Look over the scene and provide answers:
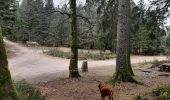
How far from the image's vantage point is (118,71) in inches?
583

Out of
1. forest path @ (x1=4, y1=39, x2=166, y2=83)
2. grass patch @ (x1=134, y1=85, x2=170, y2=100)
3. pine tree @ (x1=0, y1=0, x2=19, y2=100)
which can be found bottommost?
forest path @ (x1=4, y1=39, x2=166, y2=83)

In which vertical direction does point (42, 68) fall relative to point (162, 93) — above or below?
below

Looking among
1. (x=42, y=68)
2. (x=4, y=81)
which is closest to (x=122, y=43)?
(x=4, y=81)

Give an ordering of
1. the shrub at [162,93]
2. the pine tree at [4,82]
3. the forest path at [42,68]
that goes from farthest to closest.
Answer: the forest path at [42,68], the shrub at [162,93], the pine tree at [4,82]

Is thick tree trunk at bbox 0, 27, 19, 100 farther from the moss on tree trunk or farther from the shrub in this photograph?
the moss on tree trunk

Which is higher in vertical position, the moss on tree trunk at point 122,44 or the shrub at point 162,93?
the moss on tree trunk at point 122,44

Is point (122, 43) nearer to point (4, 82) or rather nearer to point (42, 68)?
point (4, 82)

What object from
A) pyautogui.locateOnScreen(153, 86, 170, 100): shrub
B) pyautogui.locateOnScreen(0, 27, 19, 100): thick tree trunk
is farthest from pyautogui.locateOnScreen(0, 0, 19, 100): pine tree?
pyautogui.locateOnScreen(153, 86, 170, 100): shrub

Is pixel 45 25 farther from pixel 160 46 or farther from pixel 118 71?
pixel 118 71

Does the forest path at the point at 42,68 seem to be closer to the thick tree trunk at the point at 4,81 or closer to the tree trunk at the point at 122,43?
the tree trunk at the point at 122,43

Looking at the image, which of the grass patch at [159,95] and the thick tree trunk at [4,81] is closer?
the thick tree trunk at [4,81]

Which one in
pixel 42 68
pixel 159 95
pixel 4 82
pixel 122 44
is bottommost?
pixel 42 68

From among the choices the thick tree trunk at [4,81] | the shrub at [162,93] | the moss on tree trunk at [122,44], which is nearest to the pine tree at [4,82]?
the thick tree trunk at [4,81]

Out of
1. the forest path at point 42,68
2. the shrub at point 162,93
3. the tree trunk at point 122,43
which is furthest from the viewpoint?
the forest path at point 42,68
